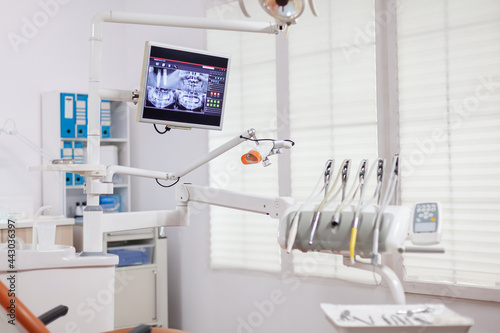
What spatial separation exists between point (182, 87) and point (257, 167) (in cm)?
161

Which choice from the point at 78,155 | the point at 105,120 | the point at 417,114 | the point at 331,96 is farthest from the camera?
the point at 105,120

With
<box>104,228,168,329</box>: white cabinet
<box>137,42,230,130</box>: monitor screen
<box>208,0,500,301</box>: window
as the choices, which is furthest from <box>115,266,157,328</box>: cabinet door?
<box>137,42,230,130</box>: monitor screen

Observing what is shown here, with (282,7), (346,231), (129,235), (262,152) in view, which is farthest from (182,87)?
(129,235)

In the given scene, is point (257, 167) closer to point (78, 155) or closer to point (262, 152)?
A: point (78, 155)

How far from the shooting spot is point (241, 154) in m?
4.14

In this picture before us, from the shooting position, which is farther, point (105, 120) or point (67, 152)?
point (105, 120)

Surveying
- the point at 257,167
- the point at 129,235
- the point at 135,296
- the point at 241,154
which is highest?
the point at 241,154

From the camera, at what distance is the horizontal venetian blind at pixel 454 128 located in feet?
9.98

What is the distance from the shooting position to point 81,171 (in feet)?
7.83

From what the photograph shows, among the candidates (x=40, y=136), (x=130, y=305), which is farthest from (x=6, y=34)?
(x=130, y=305)

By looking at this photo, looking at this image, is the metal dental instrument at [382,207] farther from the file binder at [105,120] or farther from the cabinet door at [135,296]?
the file binder at [105,120]

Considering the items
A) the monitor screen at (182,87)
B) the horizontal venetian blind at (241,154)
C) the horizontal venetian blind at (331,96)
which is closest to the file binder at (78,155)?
the horizontal venetian blind at (241,154)

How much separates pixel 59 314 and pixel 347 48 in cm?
256

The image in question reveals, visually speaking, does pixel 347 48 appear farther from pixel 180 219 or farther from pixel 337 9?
pixel 180 219
